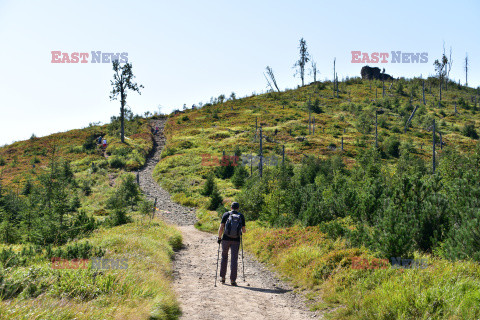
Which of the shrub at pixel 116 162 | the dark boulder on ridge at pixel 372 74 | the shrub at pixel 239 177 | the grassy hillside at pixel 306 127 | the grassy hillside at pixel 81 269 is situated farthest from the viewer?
the dark boulder on ridge at pixel 372 74

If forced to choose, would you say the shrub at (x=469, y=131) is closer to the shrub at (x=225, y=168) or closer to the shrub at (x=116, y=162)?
the shrub at (x=225, y=168)

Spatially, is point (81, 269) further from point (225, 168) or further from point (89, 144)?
point (89, 144)

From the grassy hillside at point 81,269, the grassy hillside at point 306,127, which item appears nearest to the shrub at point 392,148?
the grassy hillside at point 306,127

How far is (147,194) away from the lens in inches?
1305

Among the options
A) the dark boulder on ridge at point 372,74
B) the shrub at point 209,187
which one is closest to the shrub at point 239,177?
the shrub at point 209,187

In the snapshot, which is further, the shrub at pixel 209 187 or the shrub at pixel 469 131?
the shrub at pixel 469 131

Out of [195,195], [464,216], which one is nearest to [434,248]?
[464,216]

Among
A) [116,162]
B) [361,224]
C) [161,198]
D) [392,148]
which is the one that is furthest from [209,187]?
[392,148]

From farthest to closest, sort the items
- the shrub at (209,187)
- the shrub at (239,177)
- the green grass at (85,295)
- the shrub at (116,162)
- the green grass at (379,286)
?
the shrub at (116,162)
the shrub at (239,177)
the shrub at (209,187)
the green grass at (379,286)
the green grass at (85,295)

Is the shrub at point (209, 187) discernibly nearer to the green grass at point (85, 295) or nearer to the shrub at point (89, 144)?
the green grass at point (85, 295)

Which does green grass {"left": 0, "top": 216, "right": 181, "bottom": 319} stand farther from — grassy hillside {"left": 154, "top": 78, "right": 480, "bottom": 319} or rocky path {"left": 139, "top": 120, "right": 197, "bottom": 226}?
rocky path {"left": 139, "top": 120, "right": 197, "bottom": 226}

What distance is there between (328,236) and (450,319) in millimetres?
6191

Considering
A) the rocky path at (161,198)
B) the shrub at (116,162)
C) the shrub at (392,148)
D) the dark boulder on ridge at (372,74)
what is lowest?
the rocky path at (161,198)

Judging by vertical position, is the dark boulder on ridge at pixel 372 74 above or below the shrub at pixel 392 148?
above
